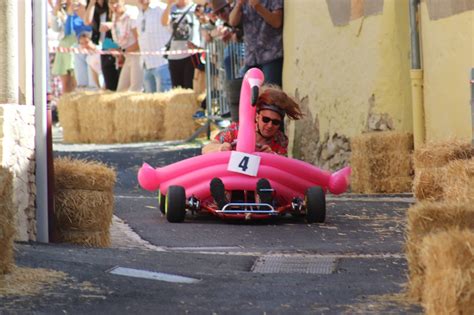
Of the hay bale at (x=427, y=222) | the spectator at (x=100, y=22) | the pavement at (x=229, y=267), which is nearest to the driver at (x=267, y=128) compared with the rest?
the pavement at (x=229, y=267)

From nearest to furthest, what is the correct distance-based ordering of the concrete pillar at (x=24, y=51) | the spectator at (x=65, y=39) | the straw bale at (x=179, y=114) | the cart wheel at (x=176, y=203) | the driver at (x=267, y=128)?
1. the concrete pillar at (x=24, y=51)
2. the cart wheel at (x=176, y=203)
3. the driver at (x=267, y=128)
4. the straw bale at (x=179, y=114)
5. the spectator at (x=65, y=39)

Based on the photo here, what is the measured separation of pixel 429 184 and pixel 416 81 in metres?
3.37

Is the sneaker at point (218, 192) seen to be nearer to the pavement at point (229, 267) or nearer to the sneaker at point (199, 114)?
the pavement at point (229, 267)

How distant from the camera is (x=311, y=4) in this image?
1511cm

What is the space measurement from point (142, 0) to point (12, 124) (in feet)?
41.7

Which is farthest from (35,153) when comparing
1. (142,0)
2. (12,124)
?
(142,0)

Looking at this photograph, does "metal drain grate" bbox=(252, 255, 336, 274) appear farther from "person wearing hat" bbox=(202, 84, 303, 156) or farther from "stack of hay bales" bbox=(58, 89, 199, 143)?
"stack of hay bales" bbox=(58, 89, 199, 143)

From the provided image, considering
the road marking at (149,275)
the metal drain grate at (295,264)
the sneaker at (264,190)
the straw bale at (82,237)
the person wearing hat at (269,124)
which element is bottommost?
the metal drain grate at (295,264)

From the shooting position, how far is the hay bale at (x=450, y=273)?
5.00 meters

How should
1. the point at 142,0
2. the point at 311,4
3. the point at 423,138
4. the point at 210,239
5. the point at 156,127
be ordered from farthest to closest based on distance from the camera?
the point at 156,127
the point at 142,0
the point at 311,4
the point at 423,138
the point at 210,239

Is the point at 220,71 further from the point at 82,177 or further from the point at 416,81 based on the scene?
the point at 82,177

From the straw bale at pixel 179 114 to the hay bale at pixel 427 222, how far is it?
1568cm

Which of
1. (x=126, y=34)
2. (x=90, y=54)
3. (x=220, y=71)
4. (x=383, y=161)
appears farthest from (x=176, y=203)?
(x=90, y=54)

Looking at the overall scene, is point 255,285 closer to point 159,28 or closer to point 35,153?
point 35,153
